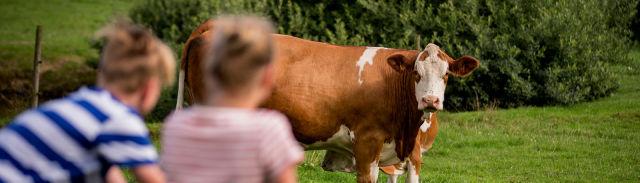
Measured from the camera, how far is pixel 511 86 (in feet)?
76.6

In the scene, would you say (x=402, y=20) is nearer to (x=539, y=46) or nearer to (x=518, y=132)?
(x=539, y=46)

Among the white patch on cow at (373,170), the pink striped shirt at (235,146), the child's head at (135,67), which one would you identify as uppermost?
the child's head at (135,67)

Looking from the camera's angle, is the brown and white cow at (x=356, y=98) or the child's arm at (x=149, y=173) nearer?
the child's arm at (x=149, y=173)

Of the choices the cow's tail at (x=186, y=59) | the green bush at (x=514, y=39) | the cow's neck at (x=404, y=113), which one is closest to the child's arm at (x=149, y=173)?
the cow's neck at (x=404, y=113)

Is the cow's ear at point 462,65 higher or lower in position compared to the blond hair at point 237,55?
lower

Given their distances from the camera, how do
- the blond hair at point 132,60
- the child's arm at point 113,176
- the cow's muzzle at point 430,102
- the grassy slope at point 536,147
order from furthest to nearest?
1. the grassy slope at point 536,147
2. the cow's muzzle at point 430,102
3. the child's arm at point 113,176
4. the blond hair at point 132,60

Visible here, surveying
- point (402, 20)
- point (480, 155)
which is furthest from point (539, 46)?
point (480, 155)

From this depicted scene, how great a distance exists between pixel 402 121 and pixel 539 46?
46.0 feet

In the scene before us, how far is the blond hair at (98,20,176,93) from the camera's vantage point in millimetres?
4301

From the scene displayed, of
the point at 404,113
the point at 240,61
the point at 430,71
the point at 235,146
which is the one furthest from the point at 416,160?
the point at 240,61

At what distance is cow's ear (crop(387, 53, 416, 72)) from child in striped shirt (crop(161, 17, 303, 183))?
20.5 feet

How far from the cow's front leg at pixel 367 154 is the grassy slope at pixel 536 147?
179 cm

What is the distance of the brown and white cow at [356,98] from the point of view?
1030cm

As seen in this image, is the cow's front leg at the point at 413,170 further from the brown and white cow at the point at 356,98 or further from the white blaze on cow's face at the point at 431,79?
the white blaze on cow's face at the point at 431,79
